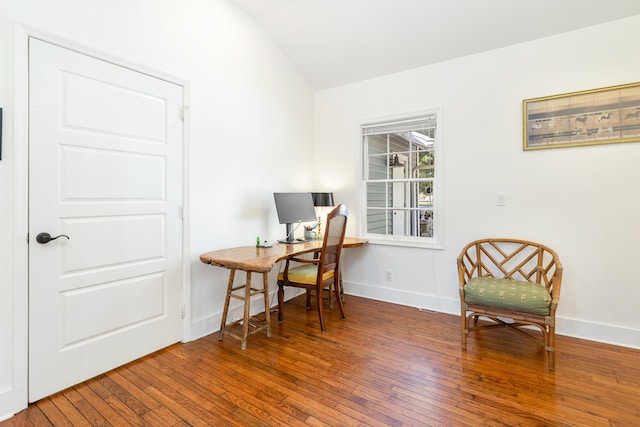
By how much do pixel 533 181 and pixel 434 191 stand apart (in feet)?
2.90

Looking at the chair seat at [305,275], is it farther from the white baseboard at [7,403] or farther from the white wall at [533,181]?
the white baseboard at [7,403]

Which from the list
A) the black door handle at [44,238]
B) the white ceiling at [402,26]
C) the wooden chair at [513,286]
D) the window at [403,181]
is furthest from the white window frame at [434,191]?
the black door handle at [44,238]

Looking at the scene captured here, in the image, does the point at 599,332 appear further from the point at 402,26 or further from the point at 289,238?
the point at 402,26

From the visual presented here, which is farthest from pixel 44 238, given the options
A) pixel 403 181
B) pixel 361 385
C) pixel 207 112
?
pixel 403 181

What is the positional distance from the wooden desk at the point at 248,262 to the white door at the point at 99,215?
14.4 inches

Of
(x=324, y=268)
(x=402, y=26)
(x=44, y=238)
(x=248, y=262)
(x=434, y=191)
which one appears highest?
(x=402, y=26)

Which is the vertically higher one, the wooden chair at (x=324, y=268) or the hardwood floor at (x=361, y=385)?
the wooden chair at (x=324, y=268)

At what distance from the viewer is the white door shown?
189 centimetres

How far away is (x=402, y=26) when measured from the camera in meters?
3.05

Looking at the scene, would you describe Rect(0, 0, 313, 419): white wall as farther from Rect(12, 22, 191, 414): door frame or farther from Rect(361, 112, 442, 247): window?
Rect(361, 112, 442, 247): window

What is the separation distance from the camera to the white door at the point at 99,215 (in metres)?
1.89

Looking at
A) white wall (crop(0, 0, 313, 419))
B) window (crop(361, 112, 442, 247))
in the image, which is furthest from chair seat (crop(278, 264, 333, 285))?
window (crop(361, 112, 442, 247))

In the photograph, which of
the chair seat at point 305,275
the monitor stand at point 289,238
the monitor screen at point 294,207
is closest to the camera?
the chair seat at point 305,275

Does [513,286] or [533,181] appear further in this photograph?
[533,181]
